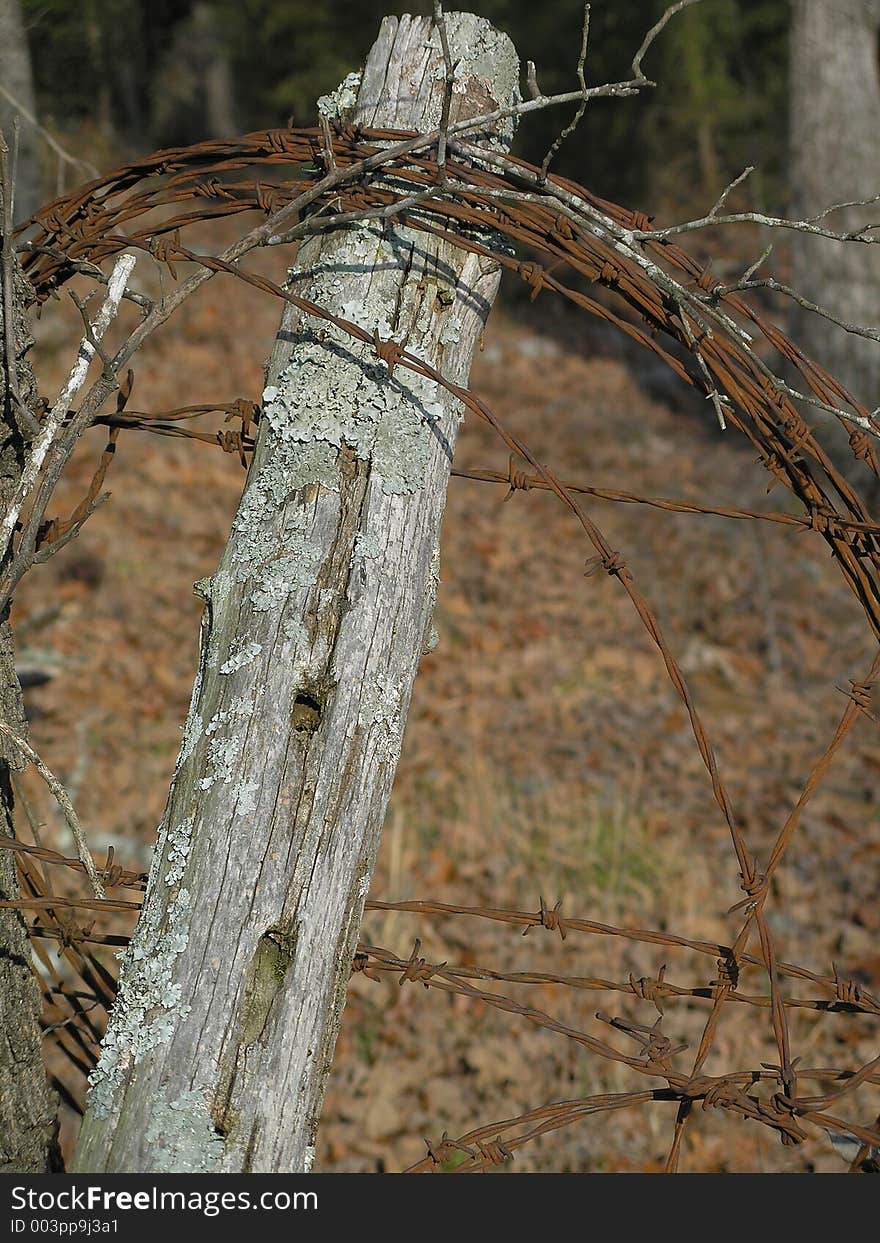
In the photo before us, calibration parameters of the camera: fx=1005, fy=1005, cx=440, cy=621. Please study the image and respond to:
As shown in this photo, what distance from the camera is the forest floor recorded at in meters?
3.58

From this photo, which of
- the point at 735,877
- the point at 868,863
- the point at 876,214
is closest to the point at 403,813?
the point at 735,877

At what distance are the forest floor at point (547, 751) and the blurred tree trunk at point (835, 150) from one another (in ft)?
5.03

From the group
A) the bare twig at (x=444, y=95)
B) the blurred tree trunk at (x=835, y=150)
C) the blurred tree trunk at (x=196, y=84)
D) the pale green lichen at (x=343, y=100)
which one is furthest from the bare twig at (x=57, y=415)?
the blurred tree trunk at (x=196, y=84)

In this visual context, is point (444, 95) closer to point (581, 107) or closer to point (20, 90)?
point (581, 107)

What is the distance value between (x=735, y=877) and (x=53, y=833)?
300 centimetres

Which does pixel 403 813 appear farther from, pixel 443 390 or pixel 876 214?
pixel 876 214

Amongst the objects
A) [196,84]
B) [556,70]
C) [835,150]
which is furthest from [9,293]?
[196,84]

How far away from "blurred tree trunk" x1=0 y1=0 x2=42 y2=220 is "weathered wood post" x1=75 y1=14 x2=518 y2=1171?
427 centimetres

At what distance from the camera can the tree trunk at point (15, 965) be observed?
174 centimetres

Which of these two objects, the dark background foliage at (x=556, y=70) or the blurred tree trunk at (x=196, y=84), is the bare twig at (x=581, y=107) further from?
the blurred tree trunk at (x=196, y=84)

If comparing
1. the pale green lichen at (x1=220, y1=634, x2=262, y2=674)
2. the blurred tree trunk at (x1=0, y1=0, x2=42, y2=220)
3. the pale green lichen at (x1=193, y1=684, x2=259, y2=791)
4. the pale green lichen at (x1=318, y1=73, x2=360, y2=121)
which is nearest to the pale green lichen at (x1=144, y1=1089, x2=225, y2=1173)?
the pale green lichen at (x1=193, y1=684, x2=259, y2=791)

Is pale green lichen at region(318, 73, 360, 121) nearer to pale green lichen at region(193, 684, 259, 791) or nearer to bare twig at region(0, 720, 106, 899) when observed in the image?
pale green lichen at region(193, 684, 259, 791)
